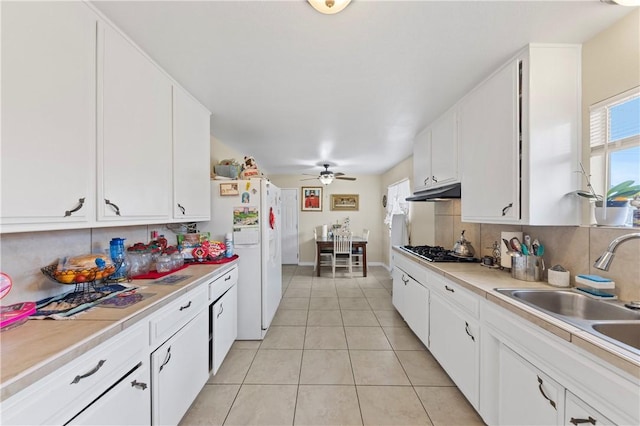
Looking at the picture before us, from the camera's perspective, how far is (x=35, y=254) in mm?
1205

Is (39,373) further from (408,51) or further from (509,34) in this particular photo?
(509,34)

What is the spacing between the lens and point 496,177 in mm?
1742

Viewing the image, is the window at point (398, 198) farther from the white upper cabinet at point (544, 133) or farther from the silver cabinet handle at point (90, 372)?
the silver cabinet handle at point (90, 372)

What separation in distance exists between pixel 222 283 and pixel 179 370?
73 cm

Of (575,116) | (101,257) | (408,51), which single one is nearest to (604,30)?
(575,116)

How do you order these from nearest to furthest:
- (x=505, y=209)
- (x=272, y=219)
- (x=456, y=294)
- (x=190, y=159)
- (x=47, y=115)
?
1. (x=47, y=115)
2. (x=505, y=209)
3. (x=456, y=294)
4. (x=190, y=159)
5. (x=272, y=219)

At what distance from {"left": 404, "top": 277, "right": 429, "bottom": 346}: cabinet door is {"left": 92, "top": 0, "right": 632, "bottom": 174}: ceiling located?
5.75 ft

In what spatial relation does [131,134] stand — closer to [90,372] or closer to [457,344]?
[90,372]

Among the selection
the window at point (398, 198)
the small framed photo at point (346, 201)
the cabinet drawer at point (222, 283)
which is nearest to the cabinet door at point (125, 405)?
the cabinet drawer at point (222, 283)

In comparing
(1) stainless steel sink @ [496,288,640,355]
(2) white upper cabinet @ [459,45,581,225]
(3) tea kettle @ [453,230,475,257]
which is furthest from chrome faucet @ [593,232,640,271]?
(3) tea kettle @ [453,230,475,257]

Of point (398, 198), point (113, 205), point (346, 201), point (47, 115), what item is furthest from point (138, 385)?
point (346, 201)

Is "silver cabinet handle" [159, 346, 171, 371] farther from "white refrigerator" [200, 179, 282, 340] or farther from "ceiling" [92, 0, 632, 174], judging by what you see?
"ceiling" [92, 0, 632, 174]

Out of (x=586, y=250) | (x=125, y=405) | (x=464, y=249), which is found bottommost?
(x=125, y=405)

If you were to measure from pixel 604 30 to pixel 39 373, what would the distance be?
114 inches
